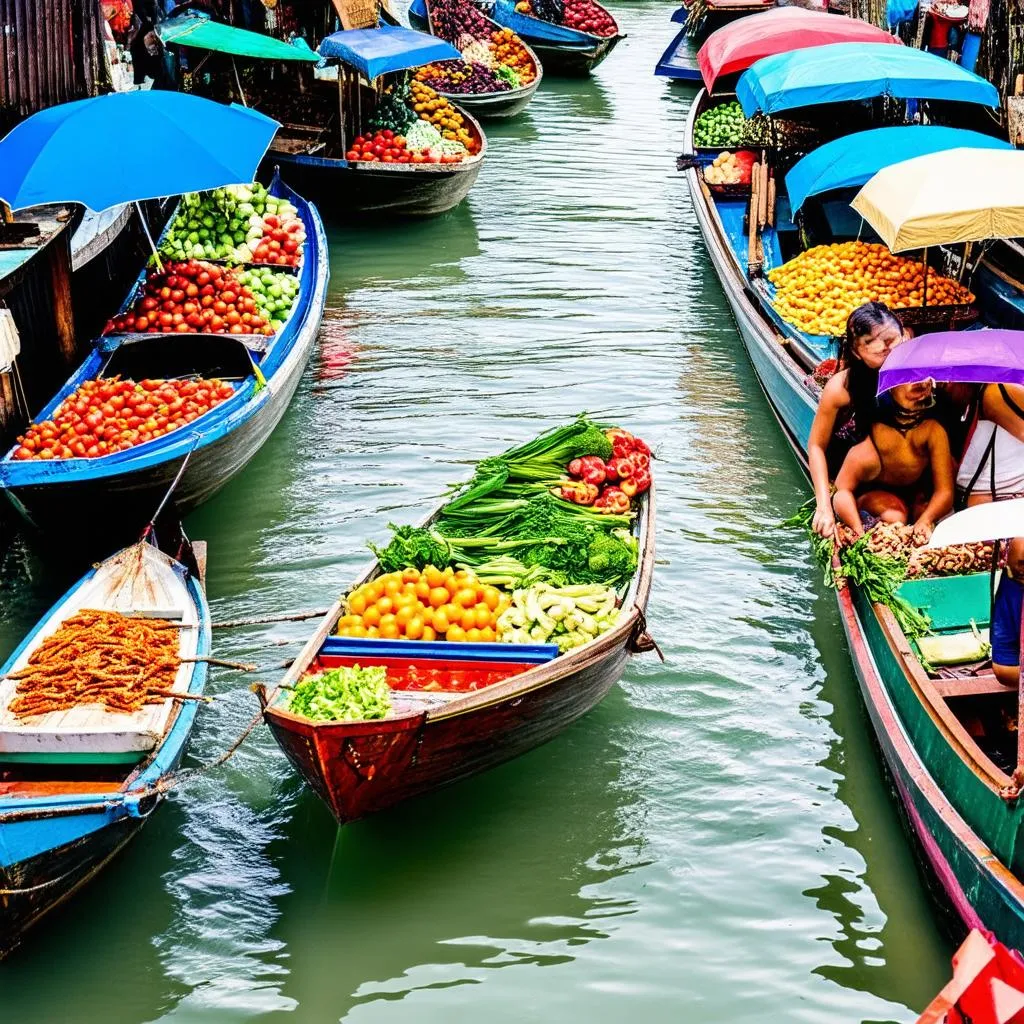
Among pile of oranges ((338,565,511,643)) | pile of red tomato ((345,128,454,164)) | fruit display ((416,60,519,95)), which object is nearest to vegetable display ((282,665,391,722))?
pile of oranges ((338,565,511,643))

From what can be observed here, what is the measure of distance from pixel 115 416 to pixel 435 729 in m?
4.03

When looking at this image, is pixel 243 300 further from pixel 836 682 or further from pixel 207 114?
pixel 836 682

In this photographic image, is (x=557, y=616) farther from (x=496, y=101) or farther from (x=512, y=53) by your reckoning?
(x=512, y=53)

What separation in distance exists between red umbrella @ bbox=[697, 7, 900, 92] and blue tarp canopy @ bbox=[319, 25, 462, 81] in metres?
3.30

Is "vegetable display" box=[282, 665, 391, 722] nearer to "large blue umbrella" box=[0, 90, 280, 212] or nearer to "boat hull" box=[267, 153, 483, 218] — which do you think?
"large blue umbrella" box=[0, 90, 280, 212]

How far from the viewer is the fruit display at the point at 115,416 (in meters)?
7.97

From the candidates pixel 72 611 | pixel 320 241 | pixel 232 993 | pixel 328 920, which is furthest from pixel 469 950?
pixel 320 241

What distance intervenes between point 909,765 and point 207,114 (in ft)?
22.9

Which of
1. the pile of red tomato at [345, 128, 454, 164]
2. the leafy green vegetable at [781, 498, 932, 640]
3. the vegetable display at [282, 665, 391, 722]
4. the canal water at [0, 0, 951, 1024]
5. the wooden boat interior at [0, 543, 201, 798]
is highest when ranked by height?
the pile of red tomato at [345, 128, 454, 164]

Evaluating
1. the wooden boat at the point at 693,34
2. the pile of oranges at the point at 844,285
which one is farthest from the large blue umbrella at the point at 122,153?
the wooden boat at the point at 693,34

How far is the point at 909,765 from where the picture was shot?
562cm

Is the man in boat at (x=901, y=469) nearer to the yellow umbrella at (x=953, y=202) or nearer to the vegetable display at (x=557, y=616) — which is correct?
the vegetable display at (x=557, y=616)

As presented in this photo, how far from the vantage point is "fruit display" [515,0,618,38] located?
2442cm

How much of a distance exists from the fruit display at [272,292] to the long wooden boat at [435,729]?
481 cm
